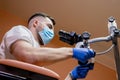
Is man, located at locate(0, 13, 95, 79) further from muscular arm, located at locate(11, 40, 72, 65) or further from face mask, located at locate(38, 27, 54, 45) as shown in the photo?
face mask, located at locate(38, 27, 54, 45)

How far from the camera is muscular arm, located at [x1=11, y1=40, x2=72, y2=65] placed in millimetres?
1226

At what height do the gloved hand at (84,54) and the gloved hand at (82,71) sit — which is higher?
the gloved hand at (84,54)

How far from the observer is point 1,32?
8.13 ft

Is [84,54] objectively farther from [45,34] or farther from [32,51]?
[45,34]

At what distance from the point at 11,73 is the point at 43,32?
710 millimetres

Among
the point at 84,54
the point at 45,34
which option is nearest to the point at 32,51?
the point at 84,54

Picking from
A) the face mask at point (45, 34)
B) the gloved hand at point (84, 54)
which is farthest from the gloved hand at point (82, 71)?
the face mask at point (45, 34)

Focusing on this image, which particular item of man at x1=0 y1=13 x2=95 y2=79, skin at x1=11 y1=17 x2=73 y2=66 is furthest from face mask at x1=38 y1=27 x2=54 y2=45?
skin at x1=11 y1=17 x2=73 y2=66

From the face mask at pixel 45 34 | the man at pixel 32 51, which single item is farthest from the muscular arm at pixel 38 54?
the face mask at pixel 45 34

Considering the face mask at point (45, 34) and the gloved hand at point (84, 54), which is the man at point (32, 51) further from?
the face mask at point (45, 34)

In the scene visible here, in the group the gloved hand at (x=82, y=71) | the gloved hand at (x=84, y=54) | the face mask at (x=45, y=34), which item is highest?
the face mask at (x=45, y=34)

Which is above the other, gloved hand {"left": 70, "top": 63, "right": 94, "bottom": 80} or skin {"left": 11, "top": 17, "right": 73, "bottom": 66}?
skin {"left": 11, "top": 17, "right": 73, "bottom": 66}

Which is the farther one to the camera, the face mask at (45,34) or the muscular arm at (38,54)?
the face mask at (45,34)

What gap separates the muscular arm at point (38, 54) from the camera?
1.23 meters
